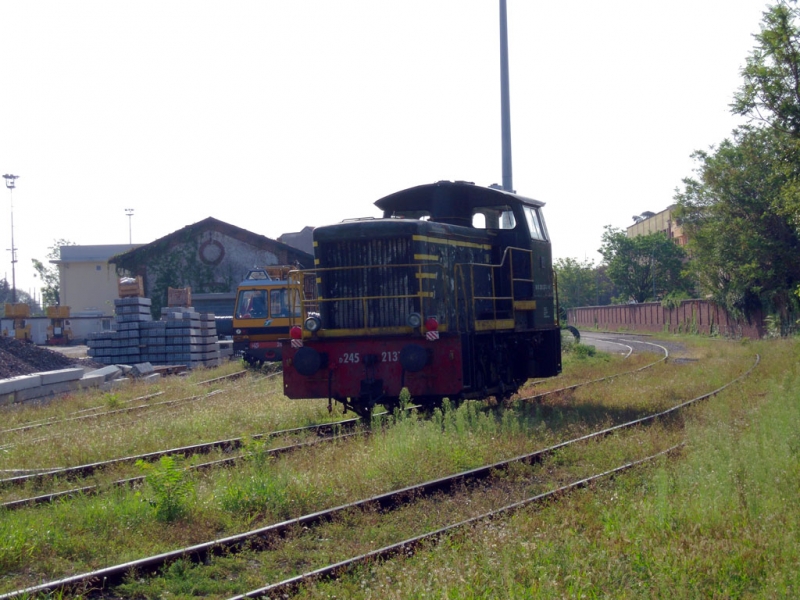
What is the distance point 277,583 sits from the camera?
4.76 m

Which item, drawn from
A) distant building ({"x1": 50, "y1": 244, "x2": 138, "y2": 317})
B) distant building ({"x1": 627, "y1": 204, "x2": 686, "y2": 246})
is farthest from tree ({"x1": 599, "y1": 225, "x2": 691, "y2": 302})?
distant building ({"x1": 50, "y1": 244, "x2": 138, "y2": 317})

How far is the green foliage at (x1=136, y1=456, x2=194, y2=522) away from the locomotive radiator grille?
174 inches

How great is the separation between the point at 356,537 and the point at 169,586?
1.43 m

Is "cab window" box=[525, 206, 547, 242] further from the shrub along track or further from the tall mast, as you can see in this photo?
the tall mast

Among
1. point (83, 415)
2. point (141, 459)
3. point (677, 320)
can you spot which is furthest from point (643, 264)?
point (141, 459)

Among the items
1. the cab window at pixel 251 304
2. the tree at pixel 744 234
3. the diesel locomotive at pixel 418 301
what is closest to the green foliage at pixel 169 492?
the diesel locomotive at pixel 418 301

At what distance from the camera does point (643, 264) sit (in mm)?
71688

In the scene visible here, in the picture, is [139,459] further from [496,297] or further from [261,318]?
[261,318]

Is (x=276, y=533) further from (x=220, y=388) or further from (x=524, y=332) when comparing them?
(x=220, y=388)

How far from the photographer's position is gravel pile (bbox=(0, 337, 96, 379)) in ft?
62.7

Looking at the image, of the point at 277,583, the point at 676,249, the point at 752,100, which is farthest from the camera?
the point at 676,249

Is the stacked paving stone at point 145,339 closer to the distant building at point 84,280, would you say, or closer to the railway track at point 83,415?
the railway track at point 83,415

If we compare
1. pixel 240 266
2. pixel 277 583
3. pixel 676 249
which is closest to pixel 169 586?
pixel 277 583

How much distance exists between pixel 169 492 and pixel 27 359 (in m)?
16.2
